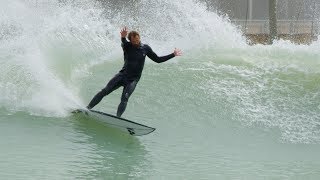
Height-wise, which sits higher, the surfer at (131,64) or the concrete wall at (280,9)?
the concrete wall at (280,9)

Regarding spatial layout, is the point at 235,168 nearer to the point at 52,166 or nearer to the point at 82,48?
the point at 52,166

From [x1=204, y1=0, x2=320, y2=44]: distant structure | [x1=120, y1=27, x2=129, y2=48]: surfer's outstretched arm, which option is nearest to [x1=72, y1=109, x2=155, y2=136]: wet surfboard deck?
[x1=120, y1=27, x2=129, y2=48]: surfer's outstretched arm

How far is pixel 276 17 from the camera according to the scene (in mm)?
30000

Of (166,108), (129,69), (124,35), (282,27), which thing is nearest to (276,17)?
(282,27)

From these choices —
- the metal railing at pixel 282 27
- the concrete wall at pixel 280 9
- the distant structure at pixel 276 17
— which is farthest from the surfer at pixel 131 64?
the concrete wall at pixel 280 9

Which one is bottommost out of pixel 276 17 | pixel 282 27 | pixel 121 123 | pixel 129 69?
pixel 121 123

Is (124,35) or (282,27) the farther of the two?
(282,27)

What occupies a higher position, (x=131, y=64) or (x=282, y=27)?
(x=282, y=27)

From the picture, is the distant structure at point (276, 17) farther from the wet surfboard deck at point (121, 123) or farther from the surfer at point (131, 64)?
the wet surfboard deck at point (121, 123)

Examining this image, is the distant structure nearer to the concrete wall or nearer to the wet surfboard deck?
the concrete wall

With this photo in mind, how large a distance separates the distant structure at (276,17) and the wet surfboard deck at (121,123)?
18.0 m

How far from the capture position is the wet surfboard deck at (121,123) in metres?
8.76

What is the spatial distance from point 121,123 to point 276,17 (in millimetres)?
22339

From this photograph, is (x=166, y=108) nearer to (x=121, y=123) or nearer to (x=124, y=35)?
(x=121, y=123)
